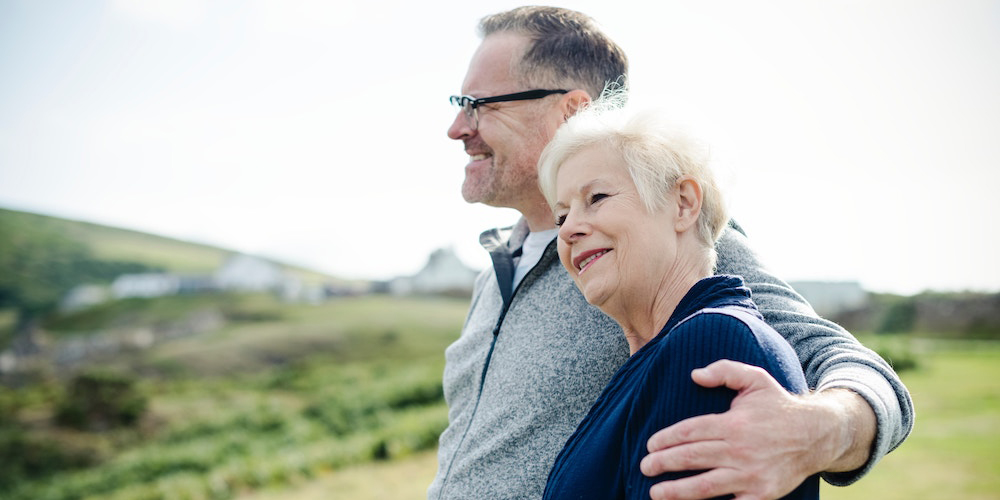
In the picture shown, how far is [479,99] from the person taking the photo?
8.48 feet

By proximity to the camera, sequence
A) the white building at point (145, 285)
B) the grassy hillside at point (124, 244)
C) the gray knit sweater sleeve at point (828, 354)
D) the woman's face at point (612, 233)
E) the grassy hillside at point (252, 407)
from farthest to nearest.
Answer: the grassy hillside at point (124, 244)
the white building at point (145, 285)
the grassy hillside at point (252, 407)
the woman's face at point (612, 233)
the gray knit sweater sleeve at point (828, 354)

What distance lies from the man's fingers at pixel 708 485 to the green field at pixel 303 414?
631 cm

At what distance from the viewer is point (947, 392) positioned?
9938 mm

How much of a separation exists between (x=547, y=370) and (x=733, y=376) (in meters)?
0.97

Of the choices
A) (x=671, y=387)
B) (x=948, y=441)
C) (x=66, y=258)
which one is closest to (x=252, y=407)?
(x=948, y=441)

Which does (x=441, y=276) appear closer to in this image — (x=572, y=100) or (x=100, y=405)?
(x=100, y=405)

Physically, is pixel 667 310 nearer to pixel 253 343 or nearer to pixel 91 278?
pixel 253 343

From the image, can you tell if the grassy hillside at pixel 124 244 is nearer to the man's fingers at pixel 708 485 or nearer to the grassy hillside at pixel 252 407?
the grassy hillside at pixel 252 407

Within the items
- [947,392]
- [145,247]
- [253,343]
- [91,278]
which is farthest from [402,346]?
[145,247]

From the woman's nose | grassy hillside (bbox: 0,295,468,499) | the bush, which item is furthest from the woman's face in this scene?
Result: the bush

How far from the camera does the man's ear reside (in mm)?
2488

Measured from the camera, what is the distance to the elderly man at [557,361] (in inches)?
44.7

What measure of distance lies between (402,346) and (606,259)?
90.5ft

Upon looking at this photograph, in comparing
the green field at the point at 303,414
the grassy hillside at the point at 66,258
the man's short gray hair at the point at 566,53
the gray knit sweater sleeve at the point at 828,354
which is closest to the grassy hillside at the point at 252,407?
the green field at the point at 303,414
